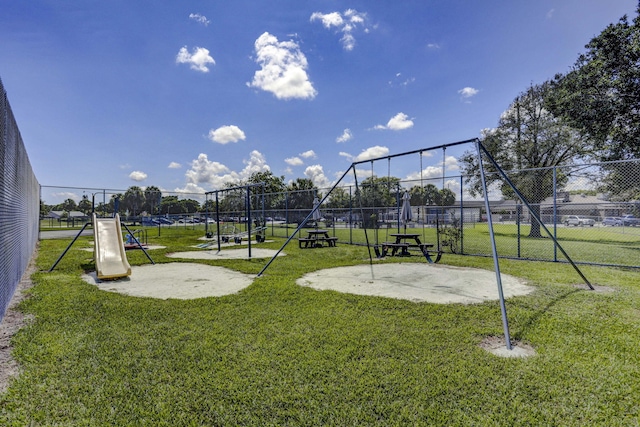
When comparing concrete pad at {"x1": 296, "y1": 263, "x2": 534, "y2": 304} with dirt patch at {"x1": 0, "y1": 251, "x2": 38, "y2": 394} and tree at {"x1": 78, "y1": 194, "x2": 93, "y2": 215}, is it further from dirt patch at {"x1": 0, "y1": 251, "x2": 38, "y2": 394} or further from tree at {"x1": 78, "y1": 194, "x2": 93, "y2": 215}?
tree at {"x1": 78, "y1": 194, "x2": 93, "y2": 215}

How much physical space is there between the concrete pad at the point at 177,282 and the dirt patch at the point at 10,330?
110 cm

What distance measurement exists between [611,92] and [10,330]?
1909cm

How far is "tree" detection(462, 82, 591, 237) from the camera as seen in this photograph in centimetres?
1828

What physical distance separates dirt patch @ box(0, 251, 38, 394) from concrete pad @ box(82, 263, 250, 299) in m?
1.10

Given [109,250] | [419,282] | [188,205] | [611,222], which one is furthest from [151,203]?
[611,222]

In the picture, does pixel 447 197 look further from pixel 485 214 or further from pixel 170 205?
pixel 170 205

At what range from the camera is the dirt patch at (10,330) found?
274cm

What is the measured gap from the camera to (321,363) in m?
2.87

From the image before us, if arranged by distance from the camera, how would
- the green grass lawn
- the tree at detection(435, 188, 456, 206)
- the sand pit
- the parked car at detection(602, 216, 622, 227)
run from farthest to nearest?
the parked car at detection(602, 216, 622, 227), the tree at detection(435, 188, 456, 206), the sand pit, the green grass lawn

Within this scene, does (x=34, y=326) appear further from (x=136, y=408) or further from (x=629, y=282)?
(x=629, y=282)

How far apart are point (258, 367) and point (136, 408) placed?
95 cm

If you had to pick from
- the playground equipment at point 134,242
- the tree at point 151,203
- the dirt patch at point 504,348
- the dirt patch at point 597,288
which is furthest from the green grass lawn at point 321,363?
the tree at point 151,203

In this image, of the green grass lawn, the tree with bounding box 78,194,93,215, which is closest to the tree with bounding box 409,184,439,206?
the green grass lawn

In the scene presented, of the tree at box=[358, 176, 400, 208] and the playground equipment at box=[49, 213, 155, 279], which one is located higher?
the tree at box=[358, 176, 400, 208]
